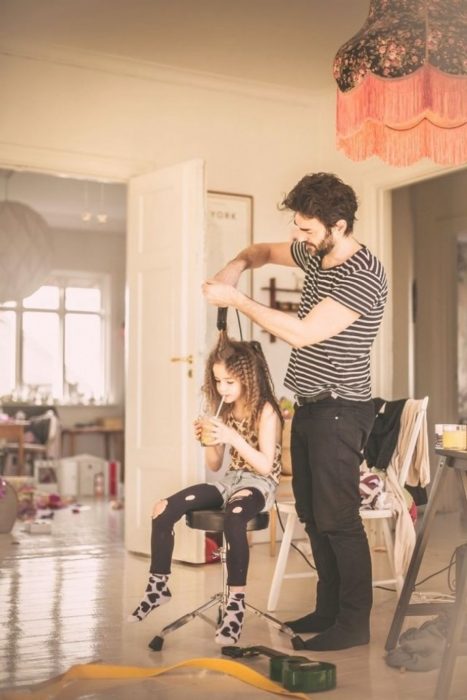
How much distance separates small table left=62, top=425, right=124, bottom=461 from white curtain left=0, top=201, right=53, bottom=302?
2.45 meters

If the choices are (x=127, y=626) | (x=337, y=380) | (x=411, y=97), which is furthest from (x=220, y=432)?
(x=411, y=97)

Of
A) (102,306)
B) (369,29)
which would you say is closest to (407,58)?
(369,29)

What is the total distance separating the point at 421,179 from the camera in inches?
236

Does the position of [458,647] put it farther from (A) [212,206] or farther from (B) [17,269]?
(B) [17,269]

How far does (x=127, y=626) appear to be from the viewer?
150 inches

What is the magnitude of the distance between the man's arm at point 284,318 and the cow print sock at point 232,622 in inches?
34.8

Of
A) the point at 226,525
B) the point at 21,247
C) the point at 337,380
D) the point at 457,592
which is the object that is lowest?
the point at 457,592

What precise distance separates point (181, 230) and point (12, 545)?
2285 millimetres

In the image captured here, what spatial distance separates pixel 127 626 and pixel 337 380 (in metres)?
1.31

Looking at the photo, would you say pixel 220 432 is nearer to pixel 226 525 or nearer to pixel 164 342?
pixel 226 525

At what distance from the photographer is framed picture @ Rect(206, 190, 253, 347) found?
6.23 meters

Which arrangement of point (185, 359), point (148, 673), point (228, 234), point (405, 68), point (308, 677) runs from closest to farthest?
point (308, 677), point (148, 673), point (405, 68), point (185, 359), point (228, 234)

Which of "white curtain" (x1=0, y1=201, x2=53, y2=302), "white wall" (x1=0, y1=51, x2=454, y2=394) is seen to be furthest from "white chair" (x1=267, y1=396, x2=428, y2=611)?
"white curtain" (x1=0, y1=201, x2=53, y2=302)

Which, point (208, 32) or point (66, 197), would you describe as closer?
point (208, 32)
